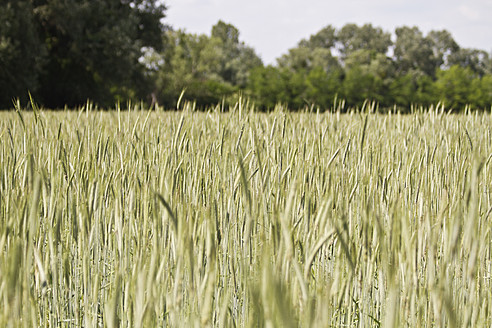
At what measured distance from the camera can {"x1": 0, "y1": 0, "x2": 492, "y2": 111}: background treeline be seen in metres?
13.0

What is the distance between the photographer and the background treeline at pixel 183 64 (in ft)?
42.6

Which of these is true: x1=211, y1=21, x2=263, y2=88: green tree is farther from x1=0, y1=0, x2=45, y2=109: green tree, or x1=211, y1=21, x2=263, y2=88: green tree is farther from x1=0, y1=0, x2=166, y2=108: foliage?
x1=0, y1=0, x2=45, y2=109: green tree

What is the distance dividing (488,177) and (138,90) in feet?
50.4

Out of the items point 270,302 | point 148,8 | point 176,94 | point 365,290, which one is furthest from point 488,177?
point 176,94

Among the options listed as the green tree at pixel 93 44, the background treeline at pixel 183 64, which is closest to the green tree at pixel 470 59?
the background treeline at pixel 183 64

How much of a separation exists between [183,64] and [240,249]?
3004cm

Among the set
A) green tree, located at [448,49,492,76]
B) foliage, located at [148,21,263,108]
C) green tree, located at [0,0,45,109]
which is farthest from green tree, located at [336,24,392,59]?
green tree, located at [0,0,45,109]

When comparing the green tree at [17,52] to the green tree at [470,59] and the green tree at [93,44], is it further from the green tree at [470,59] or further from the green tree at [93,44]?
the green tree at [470,59]

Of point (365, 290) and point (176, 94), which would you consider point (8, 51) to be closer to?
point (365, 290)

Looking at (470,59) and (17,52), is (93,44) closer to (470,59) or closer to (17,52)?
(17,52)

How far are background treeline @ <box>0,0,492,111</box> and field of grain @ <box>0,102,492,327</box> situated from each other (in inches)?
39.7

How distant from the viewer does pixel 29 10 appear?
1298cm

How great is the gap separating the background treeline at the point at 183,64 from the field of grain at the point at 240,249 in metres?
1.01

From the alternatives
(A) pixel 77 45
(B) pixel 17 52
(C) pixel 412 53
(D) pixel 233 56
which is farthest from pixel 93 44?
(C) pixel 412 53
